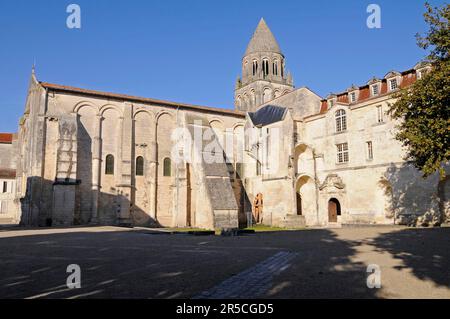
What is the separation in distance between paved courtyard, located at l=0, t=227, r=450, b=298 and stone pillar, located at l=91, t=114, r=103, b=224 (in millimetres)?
16219

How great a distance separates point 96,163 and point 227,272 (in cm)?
2406

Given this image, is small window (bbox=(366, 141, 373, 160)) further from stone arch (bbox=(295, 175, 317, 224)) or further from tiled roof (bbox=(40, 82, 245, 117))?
tiled roof (bbox=(40, 82, 245, 117))

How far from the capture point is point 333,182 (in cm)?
2953

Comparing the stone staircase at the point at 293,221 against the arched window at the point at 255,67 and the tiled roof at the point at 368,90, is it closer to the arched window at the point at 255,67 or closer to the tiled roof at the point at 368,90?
the tiled roof at the point at 368,90

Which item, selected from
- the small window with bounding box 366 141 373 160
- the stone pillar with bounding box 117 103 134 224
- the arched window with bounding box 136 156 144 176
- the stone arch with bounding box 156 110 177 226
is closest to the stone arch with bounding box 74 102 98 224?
the stone pillar with bounding box 117 103 134 224

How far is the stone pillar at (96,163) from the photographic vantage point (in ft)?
94.9

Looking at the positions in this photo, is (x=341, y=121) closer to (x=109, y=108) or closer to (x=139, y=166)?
(x=139, y=166)

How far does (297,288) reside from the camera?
22.0 feet

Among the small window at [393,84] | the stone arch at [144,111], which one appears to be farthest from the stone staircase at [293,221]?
the stone arch at [144,111]

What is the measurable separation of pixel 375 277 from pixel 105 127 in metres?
27.9

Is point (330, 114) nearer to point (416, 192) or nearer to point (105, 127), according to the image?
point (416, 192)

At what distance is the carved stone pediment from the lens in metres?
29.1
